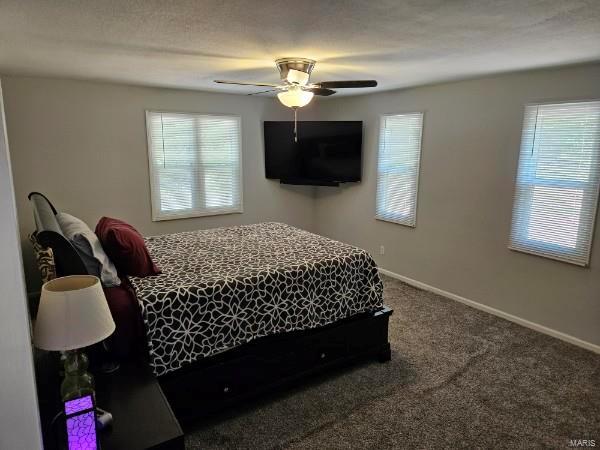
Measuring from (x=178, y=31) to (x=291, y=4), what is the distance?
2.57 feet

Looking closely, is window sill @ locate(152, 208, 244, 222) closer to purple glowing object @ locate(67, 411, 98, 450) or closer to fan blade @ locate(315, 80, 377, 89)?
fan blade @ locate(315, 80, 377, 89)

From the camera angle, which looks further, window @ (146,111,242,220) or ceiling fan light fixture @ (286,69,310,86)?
window @ (146,111,242,220)

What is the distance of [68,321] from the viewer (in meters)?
1.37

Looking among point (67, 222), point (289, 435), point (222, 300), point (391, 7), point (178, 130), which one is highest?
point (391, 7)

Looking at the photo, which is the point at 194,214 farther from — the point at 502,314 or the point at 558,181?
the point at 558,181

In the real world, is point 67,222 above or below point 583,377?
above

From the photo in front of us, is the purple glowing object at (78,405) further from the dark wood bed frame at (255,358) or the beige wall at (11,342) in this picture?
the dark wood bed frame at (255,358)

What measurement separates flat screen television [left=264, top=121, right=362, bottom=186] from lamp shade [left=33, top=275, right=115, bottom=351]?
4179 mm

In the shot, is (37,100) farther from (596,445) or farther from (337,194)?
(596,445)

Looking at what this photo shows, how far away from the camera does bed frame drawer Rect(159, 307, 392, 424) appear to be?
7.52 ft

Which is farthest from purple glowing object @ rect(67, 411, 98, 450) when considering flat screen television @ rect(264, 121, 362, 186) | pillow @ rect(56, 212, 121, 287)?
flat screen television @ rect(264, 121, 362, 186)

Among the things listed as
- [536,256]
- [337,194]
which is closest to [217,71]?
[337,194]

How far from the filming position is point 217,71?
11.2 ft

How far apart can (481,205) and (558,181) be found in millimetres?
741
